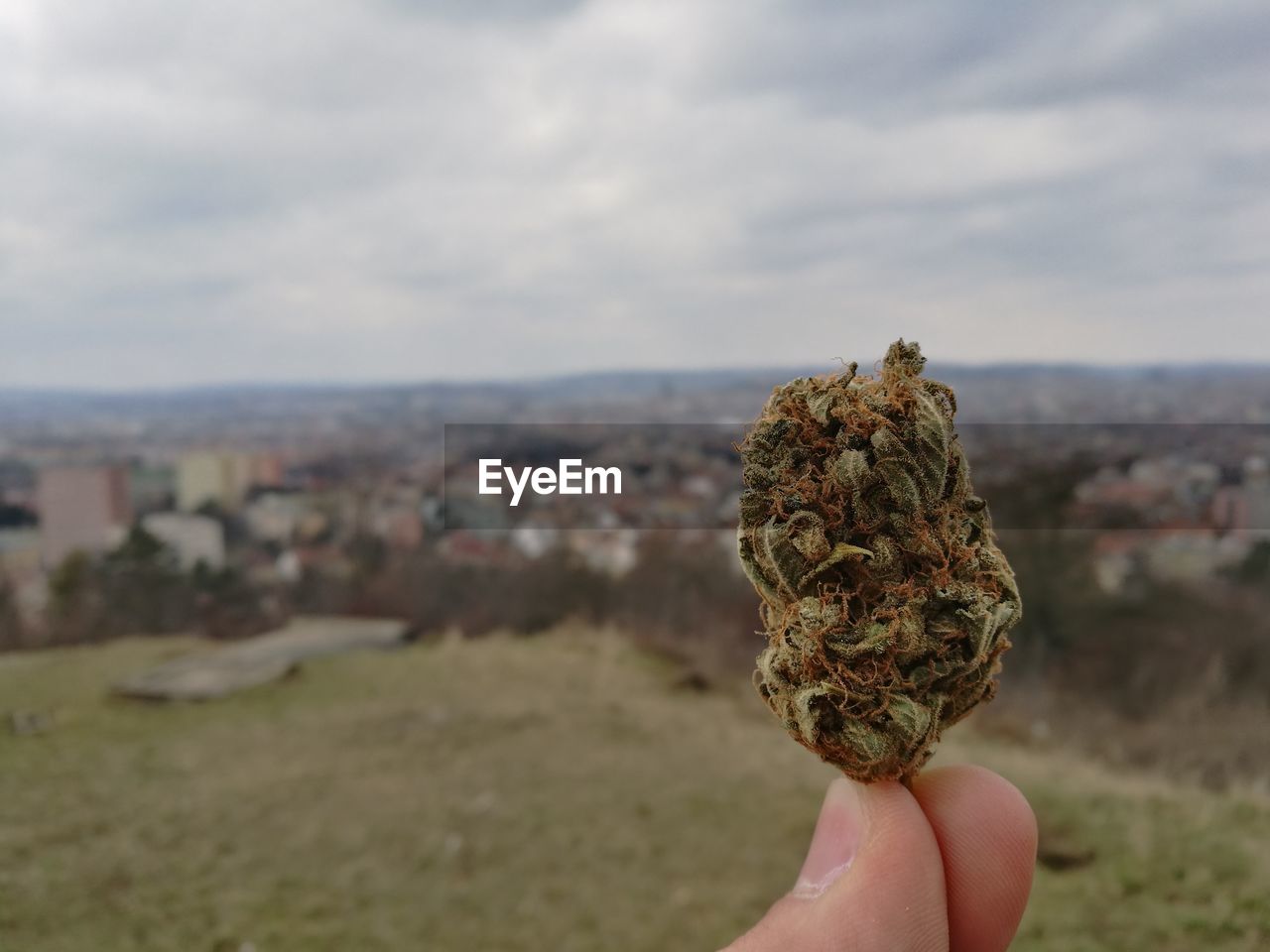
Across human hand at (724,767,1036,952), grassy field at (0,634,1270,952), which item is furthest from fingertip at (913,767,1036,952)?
grassy field at (0,634,1270,952)

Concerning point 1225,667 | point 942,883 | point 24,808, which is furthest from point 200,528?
point 1225,667

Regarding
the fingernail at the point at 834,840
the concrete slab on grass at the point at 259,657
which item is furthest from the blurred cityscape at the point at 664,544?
the fingernail at the point at 834,840

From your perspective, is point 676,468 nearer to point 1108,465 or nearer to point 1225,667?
point 1108,465

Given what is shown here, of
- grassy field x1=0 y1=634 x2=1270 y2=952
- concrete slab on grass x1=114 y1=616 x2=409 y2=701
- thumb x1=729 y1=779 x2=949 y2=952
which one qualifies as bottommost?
grassy field x1=0 y1=634 x2=1270 y2=952

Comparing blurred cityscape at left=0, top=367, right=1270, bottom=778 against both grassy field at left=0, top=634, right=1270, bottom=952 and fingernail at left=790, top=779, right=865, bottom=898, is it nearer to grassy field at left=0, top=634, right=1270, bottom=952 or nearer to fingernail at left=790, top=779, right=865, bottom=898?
grassy field at left=0, top=634, right=1270, bottom=952

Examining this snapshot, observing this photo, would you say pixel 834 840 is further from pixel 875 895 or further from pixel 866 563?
pixel 866 563

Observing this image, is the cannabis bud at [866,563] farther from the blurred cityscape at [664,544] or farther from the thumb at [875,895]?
the blurred cityscape at [664,544]

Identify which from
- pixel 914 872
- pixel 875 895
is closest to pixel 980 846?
pixel 914 872
